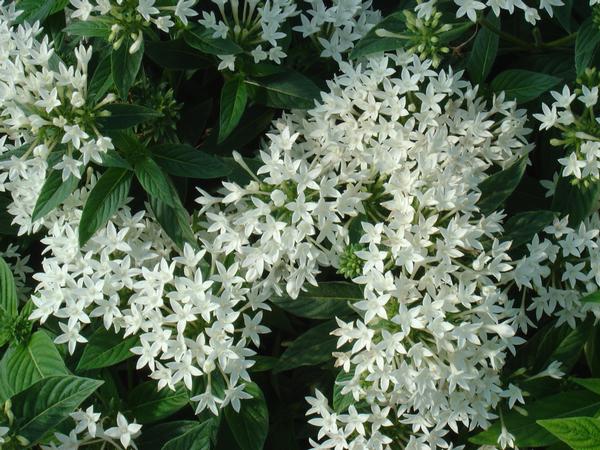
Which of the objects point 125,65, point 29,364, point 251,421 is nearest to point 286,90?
point 125,65

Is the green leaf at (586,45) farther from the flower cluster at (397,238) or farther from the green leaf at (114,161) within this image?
the green leaf at (114,161)

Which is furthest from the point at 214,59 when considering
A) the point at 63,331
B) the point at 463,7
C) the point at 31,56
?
the point at 63,331

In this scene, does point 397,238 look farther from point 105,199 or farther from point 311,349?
point 105,199

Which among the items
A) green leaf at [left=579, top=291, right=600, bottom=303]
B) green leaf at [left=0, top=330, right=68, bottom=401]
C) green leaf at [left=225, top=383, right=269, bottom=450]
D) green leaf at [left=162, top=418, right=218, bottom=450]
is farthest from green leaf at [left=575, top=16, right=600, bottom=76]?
green leaf at [left=0, top=330, right=68, bottom=401]

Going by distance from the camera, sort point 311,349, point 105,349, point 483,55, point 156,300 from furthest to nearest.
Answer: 1. point 483,55
2. point 311,349
3. point 105,349
4. point 156,300

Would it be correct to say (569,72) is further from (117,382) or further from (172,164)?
(117,382)
